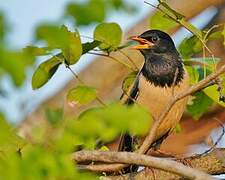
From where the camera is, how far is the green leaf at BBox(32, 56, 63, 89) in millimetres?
2975

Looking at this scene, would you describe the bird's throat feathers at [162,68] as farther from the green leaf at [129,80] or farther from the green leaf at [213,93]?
the green leaf at [213,93]

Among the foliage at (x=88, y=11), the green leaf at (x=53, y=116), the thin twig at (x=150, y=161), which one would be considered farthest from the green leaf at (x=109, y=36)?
the foliage at (x=88, y=11)

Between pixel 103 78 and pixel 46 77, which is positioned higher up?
pixel 46 77

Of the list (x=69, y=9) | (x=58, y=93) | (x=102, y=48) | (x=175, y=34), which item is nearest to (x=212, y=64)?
(x=102, y=48)

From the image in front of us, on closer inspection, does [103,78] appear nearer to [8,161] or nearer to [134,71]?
[134,71]

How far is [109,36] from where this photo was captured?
3021 mm

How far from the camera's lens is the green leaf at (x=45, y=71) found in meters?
2.97

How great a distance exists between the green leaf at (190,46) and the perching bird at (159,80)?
17cm

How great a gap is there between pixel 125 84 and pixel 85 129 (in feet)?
7.56

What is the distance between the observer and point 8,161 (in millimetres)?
1209

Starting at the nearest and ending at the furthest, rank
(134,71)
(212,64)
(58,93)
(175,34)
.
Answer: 1. (212,64)
2. (134,71)
3. (175,34)
4. (58,93)

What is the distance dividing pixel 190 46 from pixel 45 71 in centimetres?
68

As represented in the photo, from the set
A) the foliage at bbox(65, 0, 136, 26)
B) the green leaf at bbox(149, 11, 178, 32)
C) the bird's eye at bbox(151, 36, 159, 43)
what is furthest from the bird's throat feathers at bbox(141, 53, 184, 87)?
the foliage at bbox(65, 0, 136, 26)

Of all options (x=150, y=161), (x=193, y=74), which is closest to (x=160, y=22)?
(x=193, y=74)
